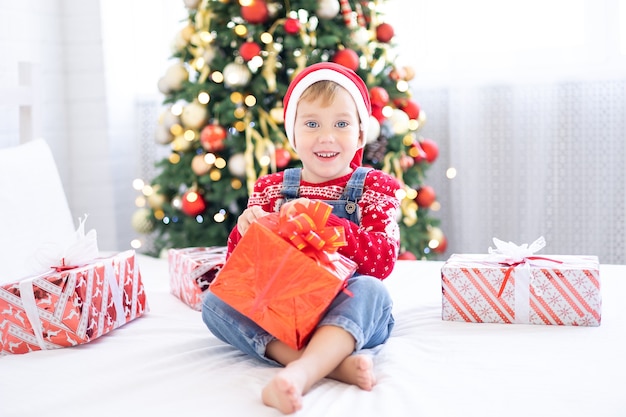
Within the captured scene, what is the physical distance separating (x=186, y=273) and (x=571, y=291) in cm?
93

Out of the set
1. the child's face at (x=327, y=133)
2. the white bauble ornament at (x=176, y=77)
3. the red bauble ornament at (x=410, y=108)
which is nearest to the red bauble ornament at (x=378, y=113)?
the red bauble ornament at (x=410, y=108)

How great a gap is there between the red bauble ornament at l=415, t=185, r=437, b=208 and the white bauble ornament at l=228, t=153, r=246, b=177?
2.24 feet

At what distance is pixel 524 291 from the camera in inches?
65.6

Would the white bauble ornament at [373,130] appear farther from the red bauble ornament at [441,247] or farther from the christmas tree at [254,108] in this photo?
the red bauble ornament at [441,247]

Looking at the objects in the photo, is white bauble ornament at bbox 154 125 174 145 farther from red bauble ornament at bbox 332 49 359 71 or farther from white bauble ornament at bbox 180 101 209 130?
red bauble ornament at bbox 332 49 359 71

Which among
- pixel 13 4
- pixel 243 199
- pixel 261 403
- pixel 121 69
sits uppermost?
pixel 13 4

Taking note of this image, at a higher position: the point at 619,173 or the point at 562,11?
the point at 562,11

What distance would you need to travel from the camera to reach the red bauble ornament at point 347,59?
2.53 m

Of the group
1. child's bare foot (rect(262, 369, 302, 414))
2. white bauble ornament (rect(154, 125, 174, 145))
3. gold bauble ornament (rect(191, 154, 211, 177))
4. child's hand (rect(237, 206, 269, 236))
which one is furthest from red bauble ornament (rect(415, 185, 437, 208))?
child's bare foot (rect(262, 369, 302, 414))

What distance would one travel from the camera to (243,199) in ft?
9.17

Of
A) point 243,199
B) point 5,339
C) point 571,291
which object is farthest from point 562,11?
point 5,339

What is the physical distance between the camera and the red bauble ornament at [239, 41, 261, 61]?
254 cm

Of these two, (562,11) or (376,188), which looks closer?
(376,188)

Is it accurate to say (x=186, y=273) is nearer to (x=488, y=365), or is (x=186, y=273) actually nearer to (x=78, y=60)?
(x=488, y=365)
